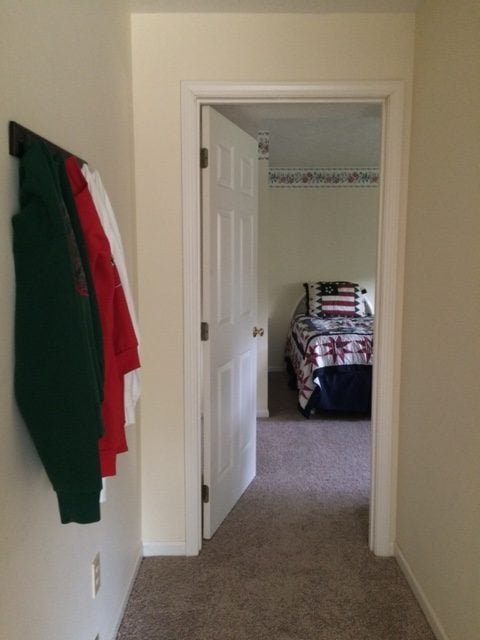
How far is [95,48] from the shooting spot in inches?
60.4

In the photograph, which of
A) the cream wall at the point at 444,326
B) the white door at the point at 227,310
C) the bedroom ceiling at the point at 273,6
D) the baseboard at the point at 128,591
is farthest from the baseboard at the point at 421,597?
the bedroom ceiling at the point at 273,6

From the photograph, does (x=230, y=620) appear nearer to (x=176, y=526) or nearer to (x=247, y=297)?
(x=176, y=526)

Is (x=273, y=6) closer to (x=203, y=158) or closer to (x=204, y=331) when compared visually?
(x=203, y=158)

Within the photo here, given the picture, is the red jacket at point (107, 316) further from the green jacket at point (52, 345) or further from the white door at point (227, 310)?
the white door at point (227, 310)

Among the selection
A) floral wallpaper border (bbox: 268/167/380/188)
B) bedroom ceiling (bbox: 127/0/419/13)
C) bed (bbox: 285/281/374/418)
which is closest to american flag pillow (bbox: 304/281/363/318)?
bed (bbox: 285/281/374/418)

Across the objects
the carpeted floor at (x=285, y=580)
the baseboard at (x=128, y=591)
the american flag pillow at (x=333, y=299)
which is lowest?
the carpeted floor at (x=285, y=580)

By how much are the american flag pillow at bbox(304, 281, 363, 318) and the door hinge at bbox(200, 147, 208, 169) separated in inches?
137

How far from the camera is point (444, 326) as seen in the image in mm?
1698

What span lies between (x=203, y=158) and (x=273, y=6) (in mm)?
649

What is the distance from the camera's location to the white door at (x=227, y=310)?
2.25m

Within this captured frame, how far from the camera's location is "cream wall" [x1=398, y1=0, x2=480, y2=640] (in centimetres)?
150

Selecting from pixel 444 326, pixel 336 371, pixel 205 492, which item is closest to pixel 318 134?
pixel 336 371

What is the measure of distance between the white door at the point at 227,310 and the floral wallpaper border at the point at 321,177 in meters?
3.01

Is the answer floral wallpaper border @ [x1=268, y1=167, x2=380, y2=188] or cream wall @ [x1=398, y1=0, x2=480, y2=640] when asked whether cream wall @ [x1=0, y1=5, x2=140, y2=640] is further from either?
floral wallpaper border @ [x1=268, y1=167, x2=380, y2=188]
